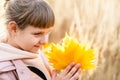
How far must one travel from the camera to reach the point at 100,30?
4.27m

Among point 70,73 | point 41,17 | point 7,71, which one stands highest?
point 41,17

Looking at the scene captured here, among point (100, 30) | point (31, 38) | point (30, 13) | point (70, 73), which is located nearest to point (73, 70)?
point (70, 73)

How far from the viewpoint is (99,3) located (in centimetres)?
427

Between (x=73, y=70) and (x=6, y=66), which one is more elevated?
→ (x=6, y=66)

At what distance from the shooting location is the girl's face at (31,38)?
102 inches

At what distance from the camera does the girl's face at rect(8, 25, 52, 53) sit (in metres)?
2.60

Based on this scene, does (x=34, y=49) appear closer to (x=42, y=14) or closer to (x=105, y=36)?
(x=42, y=14)

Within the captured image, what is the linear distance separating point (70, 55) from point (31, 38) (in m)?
0.22

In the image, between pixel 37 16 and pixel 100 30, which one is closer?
pixel 37 16

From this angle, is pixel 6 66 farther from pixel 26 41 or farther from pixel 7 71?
pixel 26 41

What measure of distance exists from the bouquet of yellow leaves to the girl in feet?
0.10

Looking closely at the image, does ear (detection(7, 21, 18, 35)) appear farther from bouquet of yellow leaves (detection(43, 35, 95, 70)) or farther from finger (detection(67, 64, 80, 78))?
finger (detection(67, 64, 80, 78))

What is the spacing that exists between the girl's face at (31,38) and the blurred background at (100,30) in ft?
5.17

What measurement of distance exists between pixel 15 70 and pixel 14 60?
0.18ft
